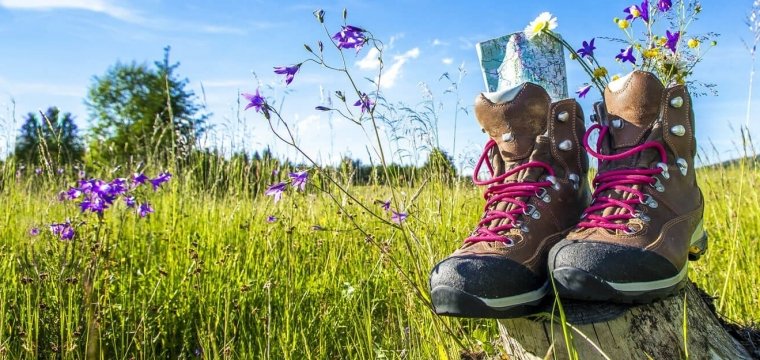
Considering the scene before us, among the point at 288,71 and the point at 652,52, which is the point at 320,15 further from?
the point at 652,52

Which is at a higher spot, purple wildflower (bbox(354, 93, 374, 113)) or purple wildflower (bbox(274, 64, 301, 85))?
purple wildflower (bbox(274, 64, 301, 85))

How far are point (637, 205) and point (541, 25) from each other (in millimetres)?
631

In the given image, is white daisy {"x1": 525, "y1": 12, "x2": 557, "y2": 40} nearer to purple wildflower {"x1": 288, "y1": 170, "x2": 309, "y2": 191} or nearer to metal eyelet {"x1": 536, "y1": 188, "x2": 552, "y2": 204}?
metal eyelet {"x1": 536, "y1": 188, "x2": 552, "y2": 204}

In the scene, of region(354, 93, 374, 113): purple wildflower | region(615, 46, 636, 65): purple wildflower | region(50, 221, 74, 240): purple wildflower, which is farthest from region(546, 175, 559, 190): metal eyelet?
region(50, 221, 74, 240): purple wildflower

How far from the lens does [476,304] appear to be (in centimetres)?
138

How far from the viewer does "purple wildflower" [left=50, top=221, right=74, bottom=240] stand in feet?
7.88

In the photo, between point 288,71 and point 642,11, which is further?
point 642,11

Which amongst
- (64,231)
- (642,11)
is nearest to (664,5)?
(642,11)

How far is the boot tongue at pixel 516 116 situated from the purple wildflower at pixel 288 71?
55 centimetres

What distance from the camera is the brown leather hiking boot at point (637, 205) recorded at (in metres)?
1.38

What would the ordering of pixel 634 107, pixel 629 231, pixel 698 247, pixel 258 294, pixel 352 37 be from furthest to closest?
pixel 258 294, pixel 352 37, pixel 698 247, pixel 634 107, pixel 629 231

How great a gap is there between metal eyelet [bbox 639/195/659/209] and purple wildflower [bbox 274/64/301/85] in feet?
3.33

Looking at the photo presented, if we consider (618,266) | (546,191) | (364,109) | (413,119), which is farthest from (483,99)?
(413,119)

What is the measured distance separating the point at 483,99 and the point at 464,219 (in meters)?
2.20
